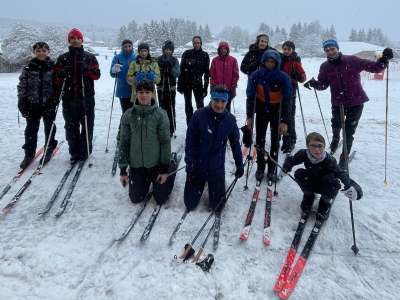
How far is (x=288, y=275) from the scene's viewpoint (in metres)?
2.98

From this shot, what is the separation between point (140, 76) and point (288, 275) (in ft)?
13.6

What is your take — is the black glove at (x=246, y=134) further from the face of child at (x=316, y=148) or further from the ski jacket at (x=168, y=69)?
the ski jacket at (x=168, y=69)

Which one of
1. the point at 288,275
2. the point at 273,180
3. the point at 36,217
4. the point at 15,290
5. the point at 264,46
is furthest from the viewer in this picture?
the point at 264,46

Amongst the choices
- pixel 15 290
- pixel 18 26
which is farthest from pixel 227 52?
pixel 18 26

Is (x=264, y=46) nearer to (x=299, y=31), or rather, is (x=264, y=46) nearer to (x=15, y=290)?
(x=15, y=290)

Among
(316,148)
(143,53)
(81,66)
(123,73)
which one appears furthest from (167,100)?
(316,148)

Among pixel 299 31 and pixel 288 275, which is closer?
pixel 288 275

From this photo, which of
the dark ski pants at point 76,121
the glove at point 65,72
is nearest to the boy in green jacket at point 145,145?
the dark ski pants at point 76,121

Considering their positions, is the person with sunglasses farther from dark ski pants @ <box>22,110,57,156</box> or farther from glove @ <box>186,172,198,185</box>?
dark ski pants @ <box>22,110,57,156</box>

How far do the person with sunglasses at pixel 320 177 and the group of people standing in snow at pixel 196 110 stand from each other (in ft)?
0.04

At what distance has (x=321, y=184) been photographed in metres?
3.67

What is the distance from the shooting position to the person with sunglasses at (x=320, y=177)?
3.45 meters

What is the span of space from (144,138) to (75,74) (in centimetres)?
220

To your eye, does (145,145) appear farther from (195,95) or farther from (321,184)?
(195,95)
